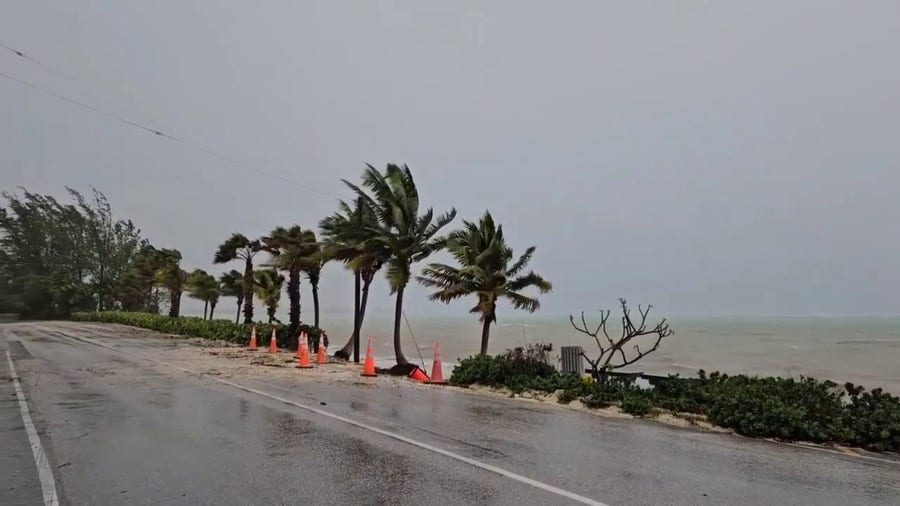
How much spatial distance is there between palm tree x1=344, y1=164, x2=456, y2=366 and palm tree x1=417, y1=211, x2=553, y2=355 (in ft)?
4.51

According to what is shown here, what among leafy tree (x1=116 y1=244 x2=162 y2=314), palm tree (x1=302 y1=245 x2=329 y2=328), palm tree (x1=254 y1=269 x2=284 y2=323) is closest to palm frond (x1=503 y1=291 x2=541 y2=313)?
palm tree (x1=302 y1=245 x2=329 y2=328)

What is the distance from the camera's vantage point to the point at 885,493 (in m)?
5.51

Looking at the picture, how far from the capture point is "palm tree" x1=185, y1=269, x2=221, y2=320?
42812 mm

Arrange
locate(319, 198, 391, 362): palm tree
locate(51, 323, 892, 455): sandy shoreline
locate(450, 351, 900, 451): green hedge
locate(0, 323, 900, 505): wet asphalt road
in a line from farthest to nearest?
locate(319, 198, 391, 362): palm tree → locate(51, 323, 892, 455): sandy shoreline → locate(450, 351, 900, 451): green hedge → locate(0, 323, 900, 505): wet asphalt road

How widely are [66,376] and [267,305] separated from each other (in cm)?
2216

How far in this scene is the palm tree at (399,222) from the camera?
2039cm

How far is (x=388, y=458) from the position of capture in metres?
6.26

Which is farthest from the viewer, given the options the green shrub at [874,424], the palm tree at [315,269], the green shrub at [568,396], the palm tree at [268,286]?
the palm tree at [268,286]

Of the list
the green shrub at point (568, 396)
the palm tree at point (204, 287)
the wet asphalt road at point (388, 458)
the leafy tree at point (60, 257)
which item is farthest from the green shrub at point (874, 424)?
the leafy tree at point (60, 257)

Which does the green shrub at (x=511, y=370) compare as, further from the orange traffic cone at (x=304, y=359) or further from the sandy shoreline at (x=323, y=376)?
→ the orange traffic cone at (x=304, y=359)

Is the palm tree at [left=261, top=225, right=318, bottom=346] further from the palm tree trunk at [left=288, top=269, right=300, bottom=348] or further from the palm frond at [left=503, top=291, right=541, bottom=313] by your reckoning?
the palm frond at [left=503, top=291, right=541, bottom=313]

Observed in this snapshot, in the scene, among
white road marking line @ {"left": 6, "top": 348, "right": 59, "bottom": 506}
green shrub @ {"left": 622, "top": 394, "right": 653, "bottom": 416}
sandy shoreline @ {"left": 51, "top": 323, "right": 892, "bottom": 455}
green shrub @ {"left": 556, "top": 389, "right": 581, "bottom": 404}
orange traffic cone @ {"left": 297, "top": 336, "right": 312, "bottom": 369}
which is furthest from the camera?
orange traffic cone @ {"left": 297, "top": 336, "right": 312, "bottom": 369}

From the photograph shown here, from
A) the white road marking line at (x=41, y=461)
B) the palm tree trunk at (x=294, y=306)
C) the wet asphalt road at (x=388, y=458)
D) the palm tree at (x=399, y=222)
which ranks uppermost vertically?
the palm tree at (x=399, y=222)

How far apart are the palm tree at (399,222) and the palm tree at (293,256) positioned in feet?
17.2
